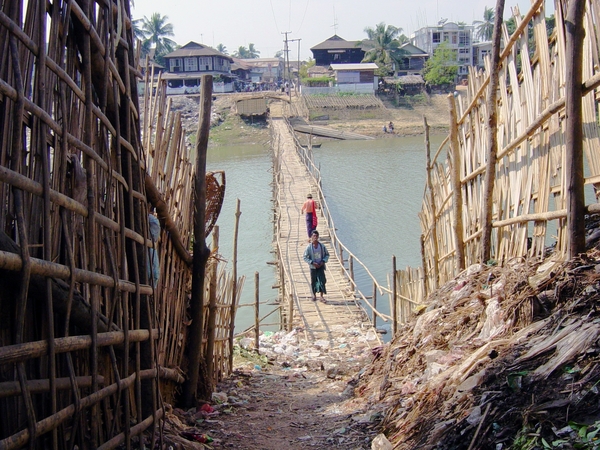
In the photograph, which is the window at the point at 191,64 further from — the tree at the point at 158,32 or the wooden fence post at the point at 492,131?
the wooden fence post at the point at 492,131

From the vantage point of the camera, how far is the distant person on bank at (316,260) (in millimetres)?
9625

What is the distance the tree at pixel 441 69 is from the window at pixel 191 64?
18.1 metres

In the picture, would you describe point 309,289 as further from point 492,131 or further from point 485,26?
point 485,26

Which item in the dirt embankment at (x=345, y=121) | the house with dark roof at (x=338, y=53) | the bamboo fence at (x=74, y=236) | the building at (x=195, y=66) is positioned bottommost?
the bamboo fence at (x=74, y=236)

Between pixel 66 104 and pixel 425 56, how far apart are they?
5527cm

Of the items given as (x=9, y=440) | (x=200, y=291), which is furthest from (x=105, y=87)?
(x=200, y=291)

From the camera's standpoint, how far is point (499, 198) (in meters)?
4.14

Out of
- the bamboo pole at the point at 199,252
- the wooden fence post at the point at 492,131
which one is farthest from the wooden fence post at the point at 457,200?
the bamboo pole at the point at 199,252

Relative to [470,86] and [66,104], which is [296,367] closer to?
[470,86]

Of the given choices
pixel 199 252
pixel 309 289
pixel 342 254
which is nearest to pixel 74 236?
pixel 199 252

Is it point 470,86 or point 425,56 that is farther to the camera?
point 425,56

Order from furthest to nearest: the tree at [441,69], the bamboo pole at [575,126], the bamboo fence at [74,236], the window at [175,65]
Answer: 1. the window at [175,65]
2. the tree at [441,69]
3. the bamboo pole at [575,126]
4. the bamboo fence at [74,236]

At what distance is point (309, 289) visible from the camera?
35.3 ft

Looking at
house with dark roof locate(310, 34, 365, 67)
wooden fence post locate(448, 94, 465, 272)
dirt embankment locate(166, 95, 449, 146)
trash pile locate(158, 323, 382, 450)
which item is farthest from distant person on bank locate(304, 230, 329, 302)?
house with dark roof locate(310, 34, 365, 67)
